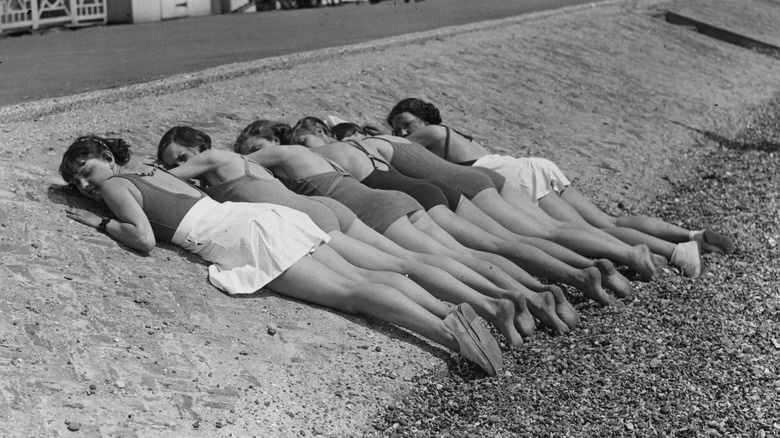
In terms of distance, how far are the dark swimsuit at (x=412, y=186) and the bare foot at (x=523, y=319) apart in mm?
1215

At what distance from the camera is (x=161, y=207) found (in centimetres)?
650

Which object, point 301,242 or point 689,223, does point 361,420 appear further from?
point 689,223

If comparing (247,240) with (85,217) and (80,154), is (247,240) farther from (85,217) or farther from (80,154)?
(80,154)

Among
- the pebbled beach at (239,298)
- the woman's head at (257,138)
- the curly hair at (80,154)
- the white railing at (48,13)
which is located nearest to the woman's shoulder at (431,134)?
the woman's head at (257,138)

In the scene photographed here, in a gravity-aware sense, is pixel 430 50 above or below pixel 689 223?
above

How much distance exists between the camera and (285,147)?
724cm

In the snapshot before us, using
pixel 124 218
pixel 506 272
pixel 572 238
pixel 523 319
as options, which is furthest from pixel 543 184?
pixel 124 218

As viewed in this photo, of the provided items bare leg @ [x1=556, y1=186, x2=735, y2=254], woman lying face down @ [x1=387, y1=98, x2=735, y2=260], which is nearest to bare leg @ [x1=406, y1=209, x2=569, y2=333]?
woman lying face down @ [x1=387, y1=98, x2=735, y2=260]

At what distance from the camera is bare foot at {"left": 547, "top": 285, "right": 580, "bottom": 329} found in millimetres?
6668

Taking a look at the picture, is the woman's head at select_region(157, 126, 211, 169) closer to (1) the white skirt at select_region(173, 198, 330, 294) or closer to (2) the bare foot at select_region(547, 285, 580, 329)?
(1) the white skirt at select_region(173, 198, 330, 294)

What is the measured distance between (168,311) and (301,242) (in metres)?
0.91

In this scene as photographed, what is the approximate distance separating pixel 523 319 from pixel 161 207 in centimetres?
234

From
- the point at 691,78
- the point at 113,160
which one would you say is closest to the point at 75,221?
the point at 113,160

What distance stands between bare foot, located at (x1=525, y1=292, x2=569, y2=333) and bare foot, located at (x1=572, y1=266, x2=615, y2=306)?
0.43 metres
